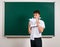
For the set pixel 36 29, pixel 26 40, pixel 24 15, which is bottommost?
pixel 26 40

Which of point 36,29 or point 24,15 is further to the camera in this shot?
point 24,15

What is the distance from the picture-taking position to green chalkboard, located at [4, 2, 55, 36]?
4.11 meters

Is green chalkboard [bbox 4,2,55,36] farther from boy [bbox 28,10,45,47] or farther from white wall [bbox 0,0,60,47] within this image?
boy [bbox 28,10,45,47]

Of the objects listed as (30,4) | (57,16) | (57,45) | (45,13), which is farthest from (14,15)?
(57,45)

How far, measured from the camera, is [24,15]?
13.5ft

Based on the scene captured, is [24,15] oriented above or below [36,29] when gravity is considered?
above

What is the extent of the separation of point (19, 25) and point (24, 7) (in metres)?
0.52

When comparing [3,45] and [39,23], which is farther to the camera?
[3,45]

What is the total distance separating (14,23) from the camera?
413cm

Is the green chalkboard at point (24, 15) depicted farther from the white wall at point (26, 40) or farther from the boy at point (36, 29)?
the boy at point (36, 29)

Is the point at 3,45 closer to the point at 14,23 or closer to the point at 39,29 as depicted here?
the point at 14,23

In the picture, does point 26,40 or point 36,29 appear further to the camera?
point 26,40

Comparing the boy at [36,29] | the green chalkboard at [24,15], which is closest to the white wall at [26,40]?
the green chalkboard at [24,15]

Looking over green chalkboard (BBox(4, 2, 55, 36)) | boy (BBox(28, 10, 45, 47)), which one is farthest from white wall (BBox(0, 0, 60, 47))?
boy (BBox(28, 10, 45, 47))
